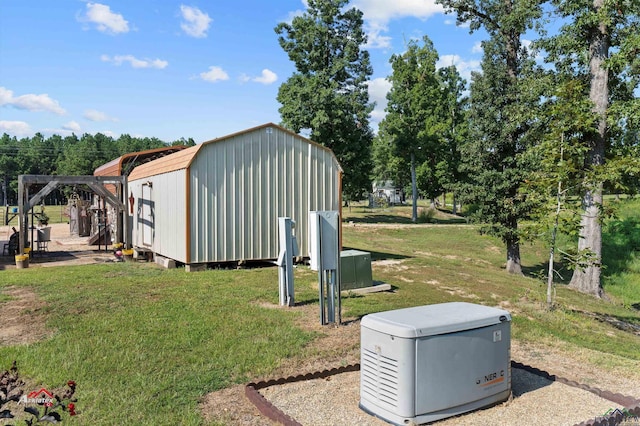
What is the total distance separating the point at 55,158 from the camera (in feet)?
300

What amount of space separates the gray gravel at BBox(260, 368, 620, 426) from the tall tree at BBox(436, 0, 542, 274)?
13042 mm

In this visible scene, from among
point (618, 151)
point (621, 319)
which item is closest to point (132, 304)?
point (621, 319)

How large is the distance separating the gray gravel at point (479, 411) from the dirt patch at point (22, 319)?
380 centimetres

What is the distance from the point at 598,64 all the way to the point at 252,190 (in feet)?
39.8

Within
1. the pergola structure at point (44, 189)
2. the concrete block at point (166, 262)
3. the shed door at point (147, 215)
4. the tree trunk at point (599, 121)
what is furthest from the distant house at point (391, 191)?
the concrete block at point (166, 262)

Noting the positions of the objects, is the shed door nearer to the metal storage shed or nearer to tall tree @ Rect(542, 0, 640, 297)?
the metal storage shed

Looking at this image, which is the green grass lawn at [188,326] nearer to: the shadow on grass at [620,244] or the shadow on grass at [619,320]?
the shadow on grass at [619,320]

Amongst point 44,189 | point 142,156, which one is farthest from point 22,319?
point 142,156

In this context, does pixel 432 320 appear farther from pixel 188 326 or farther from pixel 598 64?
pixel 598 64

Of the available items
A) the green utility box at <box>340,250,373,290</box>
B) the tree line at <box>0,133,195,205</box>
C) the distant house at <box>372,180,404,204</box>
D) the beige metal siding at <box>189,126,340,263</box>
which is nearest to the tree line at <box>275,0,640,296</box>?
the green utility box at <box>340,250,373,290</box>

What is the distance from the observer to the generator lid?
13.4 feet

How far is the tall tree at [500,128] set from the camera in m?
17.5

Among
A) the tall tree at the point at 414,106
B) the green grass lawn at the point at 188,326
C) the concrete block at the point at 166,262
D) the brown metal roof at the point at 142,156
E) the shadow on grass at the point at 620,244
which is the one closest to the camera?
the green grass lawn at the point at 188,326

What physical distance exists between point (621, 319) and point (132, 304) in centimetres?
1197
